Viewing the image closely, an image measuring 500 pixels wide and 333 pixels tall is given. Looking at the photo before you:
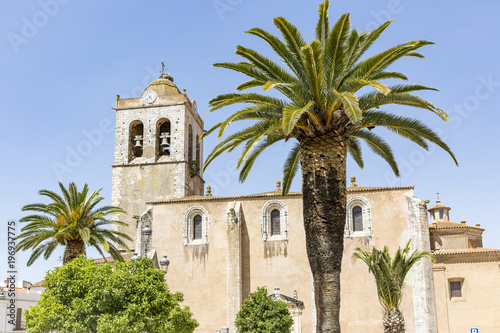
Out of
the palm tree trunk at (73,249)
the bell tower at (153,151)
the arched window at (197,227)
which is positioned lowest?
the palm tree trunk at (73,249)

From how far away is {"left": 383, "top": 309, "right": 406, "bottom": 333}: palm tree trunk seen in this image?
19.7 meters

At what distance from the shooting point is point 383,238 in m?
29.2

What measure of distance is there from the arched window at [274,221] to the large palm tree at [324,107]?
52.7 ft

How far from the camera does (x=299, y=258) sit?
96.9ft

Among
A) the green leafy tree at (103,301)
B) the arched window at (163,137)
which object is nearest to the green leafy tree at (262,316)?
the green leafy tree at (103,301)

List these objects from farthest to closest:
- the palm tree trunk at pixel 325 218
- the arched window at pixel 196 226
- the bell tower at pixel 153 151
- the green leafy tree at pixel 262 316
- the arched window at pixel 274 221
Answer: the bell tower at pixel 153 151 → the arched window at pixel 196 226 → the arched window at pixel 274 221 → the green leafy tree at pixel 262 316 → the palm tree trunk at pixel 325 218

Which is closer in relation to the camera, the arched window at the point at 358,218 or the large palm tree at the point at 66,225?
the large palm tree at the point at 66,225

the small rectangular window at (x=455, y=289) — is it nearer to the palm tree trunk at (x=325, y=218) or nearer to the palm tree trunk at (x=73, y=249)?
the palm tree trunk at (x=325, y=218)

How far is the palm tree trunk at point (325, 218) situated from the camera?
12609mm

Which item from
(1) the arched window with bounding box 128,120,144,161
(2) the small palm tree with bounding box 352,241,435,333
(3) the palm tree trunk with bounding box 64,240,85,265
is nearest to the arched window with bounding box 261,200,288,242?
(2) the small palm tree with bounding box 352,241,435,333

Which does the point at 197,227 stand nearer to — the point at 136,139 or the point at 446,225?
the point at 136,139

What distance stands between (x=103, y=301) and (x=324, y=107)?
9.42 m

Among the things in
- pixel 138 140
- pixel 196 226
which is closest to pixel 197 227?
pixel 196 226

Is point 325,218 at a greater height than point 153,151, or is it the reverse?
point 153,151
